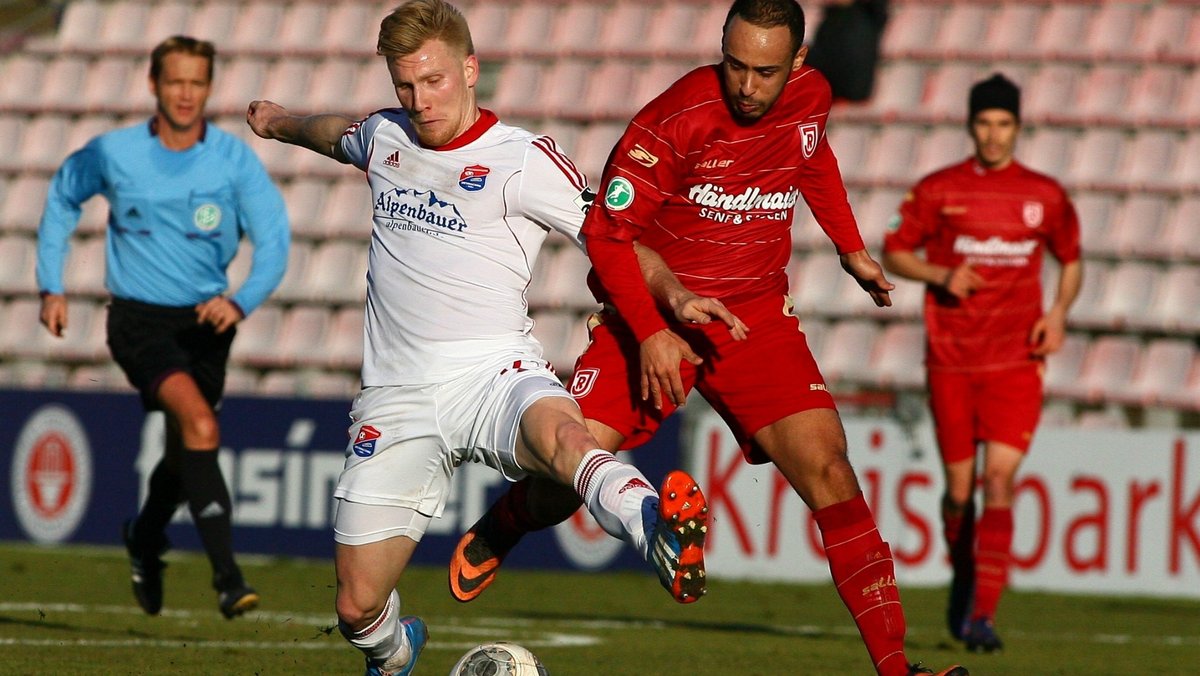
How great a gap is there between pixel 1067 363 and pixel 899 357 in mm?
1227

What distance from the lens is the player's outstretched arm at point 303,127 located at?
5758mm

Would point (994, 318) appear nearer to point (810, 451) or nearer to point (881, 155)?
point (810, 451)

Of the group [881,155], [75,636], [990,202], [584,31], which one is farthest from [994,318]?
[584,31]

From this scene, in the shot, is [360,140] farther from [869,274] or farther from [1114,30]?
[1114,30]

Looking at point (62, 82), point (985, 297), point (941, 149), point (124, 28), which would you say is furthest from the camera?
point (124, 28)

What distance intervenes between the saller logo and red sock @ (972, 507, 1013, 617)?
3.42 meters

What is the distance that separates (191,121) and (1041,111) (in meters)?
8.25

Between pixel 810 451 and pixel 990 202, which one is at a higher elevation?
pixel 990 202

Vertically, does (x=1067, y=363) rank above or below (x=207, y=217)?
below

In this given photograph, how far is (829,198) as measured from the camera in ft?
19.3

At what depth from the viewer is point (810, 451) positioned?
5.57m

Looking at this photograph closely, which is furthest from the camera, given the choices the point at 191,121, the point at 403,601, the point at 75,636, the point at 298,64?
the point at 298,64

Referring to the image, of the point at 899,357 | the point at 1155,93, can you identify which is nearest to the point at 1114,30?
the point at 1155,93

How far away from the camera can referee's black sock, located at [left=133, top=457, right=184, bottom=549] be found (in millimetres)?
8109
